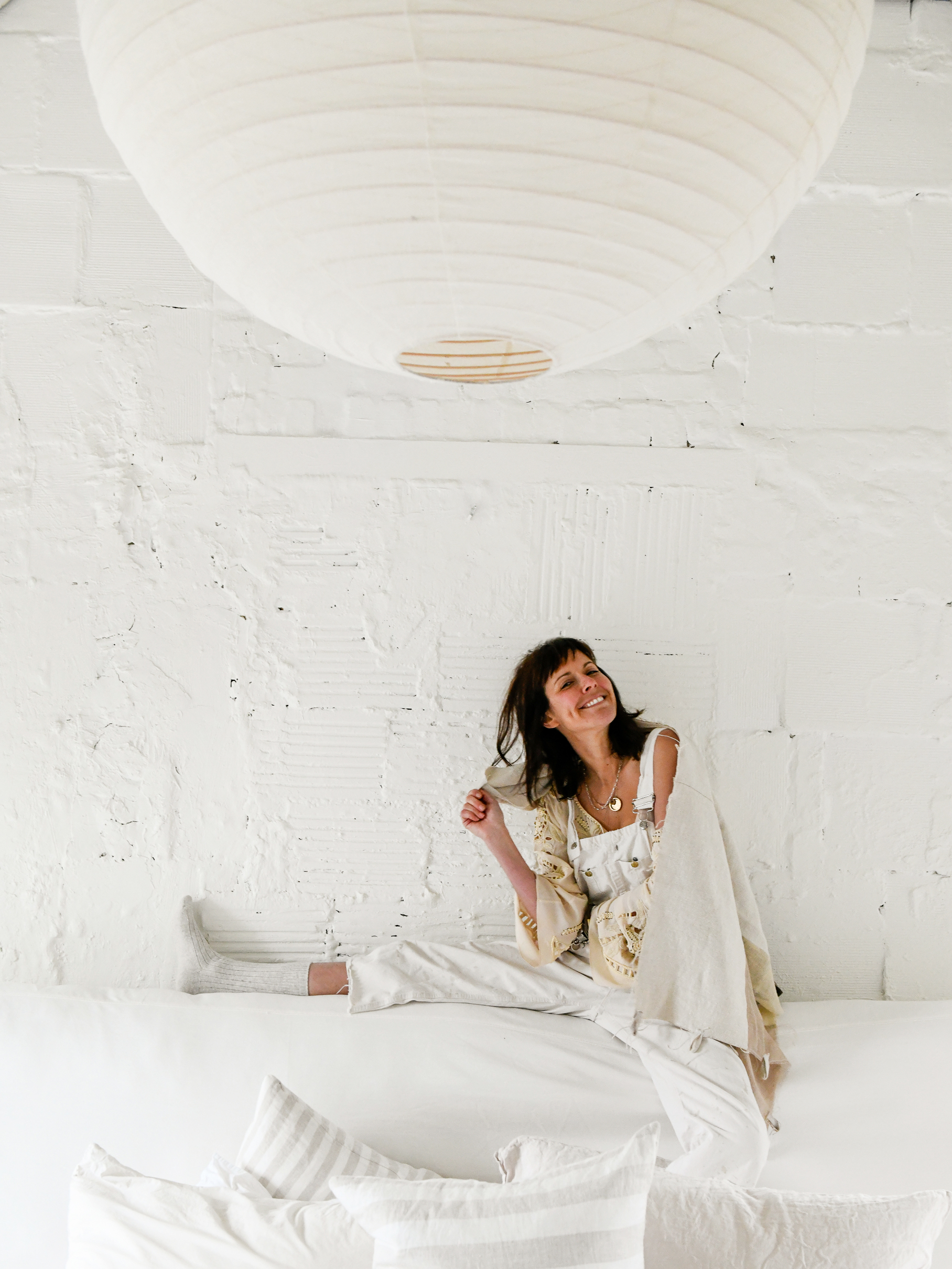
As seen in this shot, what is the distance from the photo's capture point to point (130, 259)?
1.93 metres

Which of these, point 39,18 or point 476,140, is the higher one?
point 39,18

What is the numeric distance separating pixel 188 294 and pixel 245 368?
181 millimetres

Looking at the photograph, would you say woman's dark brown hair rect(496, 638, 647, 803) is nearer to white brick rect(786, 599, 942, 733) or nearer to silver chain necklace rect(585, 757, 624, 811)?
silver chain necklace rect(585, 757, 624, 811)

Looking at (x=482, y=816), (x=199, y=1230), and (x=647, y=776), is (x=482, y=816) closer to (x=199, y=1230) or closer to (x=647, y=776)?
(x=647, y=776)

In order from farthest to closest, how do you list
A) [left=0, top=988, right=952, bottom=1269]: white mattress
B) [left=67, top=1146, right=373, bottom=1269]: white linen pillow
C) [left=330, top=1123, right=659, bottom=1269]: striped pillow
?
[left=0, top=988, right=952, bottom=1269]: white mattress → [left=67, top=1146, right=373, bottom=1269]: white linen pillow → [left=330, top=1123, right=659, bottom=1269]: striped pillow

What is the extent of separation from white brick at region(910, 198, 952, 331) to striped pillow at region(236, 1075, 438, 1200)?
1.77 metres

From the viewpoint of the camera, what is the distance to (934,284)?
1918 millimetres

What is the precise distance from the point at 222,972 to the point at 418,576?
831 millimetres

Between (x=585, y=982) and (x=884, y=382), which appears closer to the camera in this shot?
(x=585, y=982)

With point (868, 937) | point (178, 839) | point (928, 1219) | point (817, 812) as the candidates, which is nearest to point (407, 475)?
point (178, 839)

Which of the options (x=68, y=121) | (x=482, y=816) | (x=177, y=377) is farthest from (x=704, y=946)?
(x=68, y=121)

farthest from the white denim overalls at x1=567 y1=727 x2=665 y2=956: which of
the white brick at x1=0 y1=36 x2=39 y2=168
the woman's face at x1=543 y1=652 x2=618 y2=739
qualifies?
the white brick at x1=0 y1=36 x2=39 y2=168

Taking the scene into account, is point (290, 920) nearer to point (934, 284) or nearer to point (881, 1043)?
point (881, 1043)

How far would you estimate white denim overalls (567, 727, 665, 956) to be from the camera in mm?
1763
